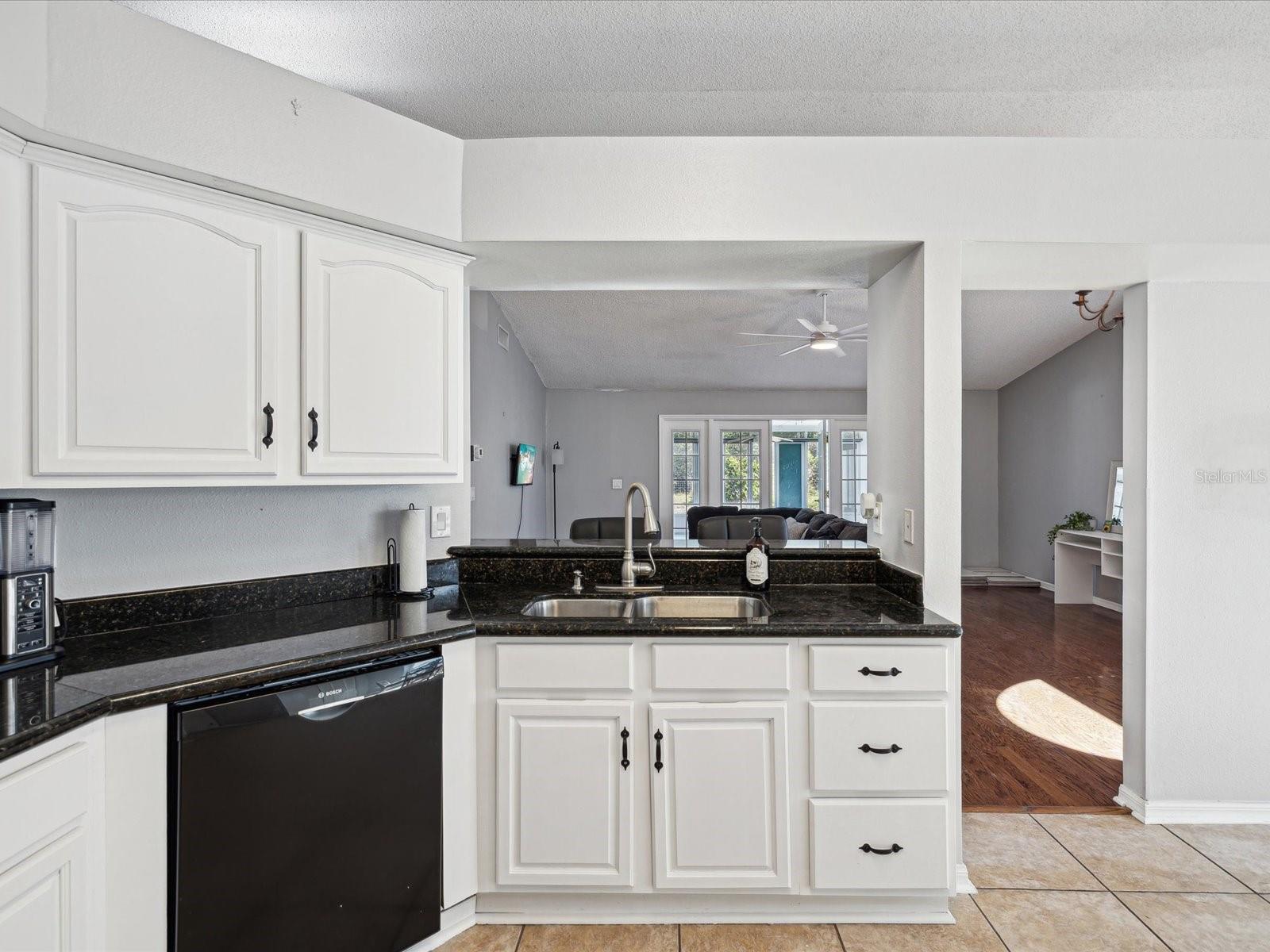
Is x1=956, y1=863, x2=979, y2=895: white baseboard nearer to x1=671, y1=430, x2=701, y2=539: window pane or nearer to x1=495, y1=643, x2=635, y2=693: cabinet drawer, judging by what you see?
x1=495, y1=643, x2=635, y2=693: cabinet drawer

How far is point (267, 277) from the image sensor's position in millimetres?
1931

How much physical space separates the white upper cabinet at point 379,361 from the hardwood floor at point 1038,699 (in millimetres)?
2457

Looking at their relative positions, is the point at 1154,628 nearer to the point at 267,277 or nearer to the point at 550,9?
the point at 550,9

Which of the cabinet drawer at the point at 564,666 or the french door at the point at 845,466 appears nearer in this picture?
the cabinet drawer at the point at 564,666

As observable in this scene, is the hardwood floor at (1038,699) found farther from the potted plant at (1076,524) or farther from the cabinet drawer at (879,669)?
the cabinet drawer at (879,669)

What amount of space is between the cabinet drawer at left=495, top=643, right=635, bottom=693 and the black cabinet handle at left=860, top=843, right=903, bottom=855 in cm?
81

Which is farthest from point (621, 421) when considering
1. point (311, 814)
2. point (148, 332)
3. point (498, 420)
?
point (311, 814)

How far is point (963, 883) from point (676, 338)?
598 cm

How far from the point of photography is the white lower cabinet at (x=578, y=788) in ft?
6.72

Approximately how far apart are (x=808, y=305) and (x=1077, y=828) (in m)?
4.73

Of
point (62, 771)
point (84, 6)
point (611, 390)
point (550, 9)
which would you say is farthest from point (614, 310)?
point (62, 771)

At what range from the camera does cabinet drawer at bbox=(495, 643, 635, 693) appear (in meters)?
2.04

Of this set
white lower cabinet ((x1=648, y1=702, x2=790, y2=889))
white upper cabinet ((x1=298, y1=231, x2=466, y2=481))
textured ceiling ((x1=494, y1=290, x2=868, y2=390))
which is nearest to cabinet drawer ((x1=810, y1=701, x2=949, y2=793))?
white lower cabinet ((x1=648, y1=702, x2=790, y2=889))

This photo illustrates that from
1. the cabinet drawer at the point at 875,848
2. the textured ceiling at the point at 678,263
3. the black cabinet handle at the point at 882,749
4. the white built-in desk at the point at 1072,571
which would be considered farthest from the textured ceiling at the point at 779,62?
the white built-in desk at the point at 1072,571
